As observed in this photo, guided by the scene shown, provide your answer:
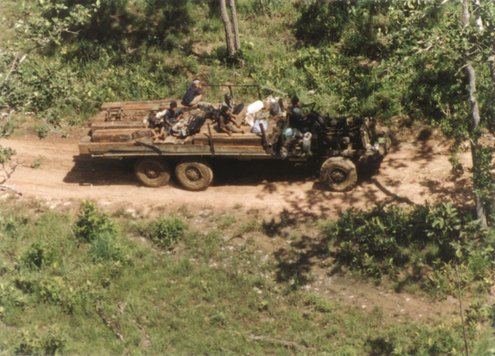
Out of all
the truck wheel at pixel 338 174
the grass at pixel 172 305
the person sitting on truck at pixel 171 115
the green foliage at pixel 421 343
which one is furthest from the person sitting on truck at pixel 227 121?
the green foliage at pixel 421 343

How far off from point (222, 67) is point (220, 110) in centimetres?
497

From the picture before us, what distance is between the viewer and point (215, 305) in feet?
42.1

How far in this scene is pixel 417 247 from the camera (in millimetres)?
13234

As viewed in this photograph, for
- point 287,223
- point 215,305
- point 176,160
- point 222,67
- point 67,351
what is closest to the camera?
point 67,351

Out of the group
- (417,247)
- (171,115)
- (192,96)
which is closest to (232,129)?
(171,115)

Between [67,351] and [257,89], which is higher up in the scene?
[257,89]

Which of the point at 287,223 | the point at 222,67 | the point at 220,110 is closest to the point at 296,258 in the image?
the point at 287,223

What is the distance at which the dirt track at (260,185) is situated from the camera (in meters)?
14.9

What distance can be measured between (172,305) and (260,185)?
4259 millimetres

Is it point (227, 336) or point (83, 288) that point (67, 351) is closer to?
point (83, 288)

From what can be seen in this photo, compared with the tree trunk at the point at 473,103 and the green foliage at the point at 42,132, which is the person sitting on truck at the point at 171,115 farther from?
the tree trunk at the point at 473,103

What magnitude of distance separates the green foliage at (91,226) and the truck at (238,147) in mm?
1806

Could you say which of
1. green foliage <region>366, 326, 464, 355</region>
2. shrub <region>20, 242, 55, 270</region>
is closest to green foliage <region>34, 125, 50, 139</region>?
shrub <region>20, 242, 55, 270</region>

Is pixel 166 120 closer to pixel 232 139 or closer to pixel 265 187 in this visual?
pixel 232 139
